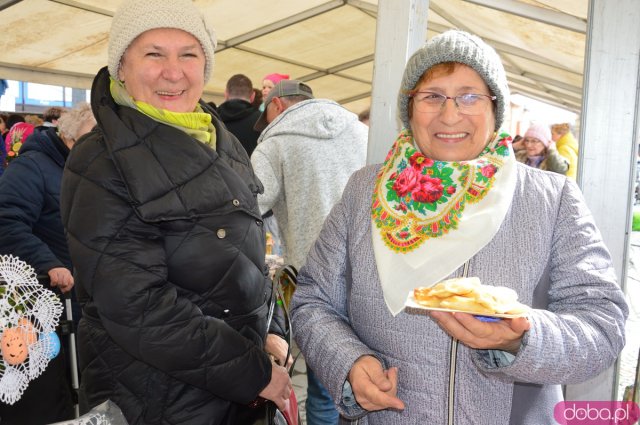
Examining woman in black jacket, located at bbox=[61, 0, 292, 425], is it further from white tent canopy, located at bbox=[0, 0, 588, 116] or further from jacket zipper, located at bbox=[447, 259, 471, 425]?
white tent canopy, located at bbox=[0, 0, 588, 116]

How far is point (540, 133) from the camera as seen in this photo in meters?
6.16

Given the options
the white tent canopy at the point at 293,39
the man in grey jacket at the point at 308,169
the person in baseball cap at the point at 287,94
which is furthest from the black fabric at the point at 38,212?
the white tent canopy at the point at 293,39

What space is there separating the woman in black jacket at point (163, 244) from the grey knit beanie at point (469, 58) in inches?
26.0

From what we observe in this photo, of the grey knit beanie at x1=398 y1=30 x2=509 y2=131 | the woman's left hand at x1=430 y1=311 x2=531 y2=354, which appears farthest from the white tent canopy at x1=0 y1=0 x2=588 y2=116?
the woman's left hand at x1=430 y1=311 x2=531 y2=354

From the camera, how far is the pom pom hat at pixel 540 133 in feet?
20.2

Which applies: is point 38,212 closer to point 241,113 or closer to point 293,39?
point 241,113

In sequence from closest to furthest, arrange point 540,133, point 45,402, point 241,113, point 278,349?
point 278,349
point 45,402
point 241,113
point 540,133

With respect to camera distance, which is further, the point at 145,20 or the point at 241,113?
the point at 241,113

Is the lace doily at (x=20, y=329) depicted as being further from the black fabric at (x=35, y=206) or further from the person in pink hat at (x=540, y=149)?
the person in pink hat at (x=540, y=149)

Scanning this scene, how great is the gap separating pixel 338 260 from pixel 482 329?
52 cm

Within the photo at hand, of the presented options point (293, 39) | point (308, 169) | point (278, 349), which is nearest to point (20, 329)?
point (278, 349)

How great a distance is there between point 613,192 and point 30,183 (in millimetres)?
2783

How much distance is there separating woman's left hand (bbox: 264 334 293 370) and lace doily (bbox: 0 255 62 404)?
67cm

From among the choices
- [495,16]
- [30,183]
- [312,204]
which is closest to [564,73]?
[495,16]
